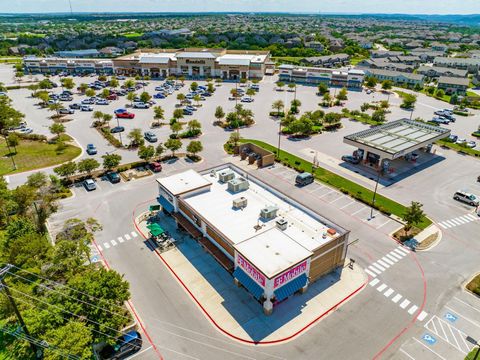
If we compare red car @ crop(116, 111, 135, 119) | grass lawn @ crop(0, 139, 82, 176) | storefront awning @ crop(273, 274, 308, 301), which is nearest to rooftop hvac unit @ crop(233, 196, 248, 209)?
storefront awning @ crop(273, 274, 308, 301)

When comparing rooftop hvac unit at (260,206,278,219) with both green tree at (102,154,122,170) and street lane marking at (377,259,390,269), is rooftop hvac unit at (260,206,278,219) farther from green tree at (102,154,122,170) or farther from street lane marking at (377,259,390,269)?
green tree at (102,154,122,170)

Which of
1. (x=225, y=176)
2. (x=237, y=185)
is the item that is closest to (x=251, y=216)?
(x=237, y=185)

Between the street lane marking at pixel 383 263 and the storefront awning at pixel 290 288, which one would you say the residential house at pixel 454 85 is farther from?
the storefront awning at pixel 290 288

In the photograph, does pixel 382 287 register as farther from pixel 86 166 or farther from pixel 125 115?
pixel 125 115

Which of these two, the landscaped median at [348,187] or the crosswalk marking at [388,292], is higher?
the landscaped median at [348,187]

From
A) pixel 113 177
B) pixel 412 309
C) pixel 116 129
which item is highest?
pixel 116 129

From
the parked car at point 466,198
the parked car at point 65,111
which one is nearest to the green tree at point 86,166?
the parked car at point 65,111
